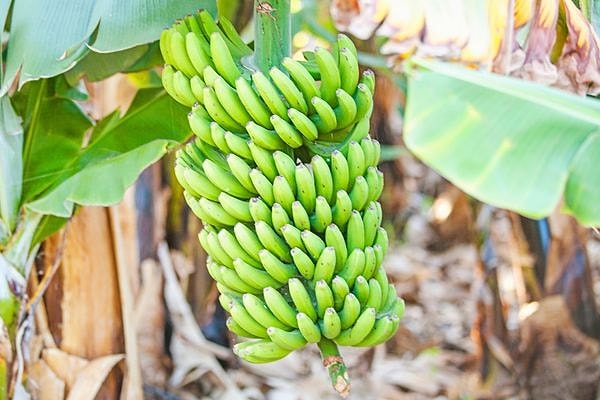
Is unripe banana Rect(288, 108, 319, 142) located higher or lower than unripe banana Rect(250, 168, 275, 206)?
higher

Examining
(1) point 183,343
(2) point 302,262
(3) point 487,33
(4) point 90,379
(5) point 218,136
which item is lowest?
(1) point 183,343

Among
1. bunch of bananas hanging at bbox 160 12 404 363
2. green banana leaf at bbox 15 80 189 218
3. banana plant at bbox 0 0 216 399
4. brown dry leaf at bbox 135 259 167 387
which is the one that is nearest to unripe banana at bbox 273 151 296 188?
bunch of bananas hanging at bbox 160 12 404 363

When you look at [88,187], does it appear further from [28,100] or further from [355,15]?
[355,15]

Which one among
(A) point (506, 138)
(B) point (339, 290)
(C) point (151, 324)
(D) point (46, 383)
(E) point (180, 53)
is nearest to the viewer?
(A) point (506, 138)

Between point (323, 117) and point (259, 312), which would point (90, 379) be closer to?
point (259, 312)

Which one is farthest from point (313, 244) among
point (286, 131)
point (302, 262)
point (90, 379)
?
point (90, 379)

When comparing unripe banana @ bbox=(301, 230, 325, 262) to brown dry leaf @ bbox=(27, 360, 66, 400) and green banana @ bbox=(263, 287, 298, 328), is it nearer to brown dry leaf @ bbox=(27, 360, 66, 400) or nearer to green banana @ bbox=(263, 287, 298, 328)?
green banana @ bbox=(263, 287, 298, 328)

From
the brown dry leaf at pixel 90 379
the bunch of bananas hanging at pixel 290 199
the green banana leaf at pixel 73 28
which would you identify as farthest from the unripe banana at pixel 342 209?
the brown dry leaf at pixel 90 379
